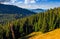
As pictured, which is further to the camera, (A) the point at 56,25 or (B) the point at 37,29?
(B) the point at 37,29

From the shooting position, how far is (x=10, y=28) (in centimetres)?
10906

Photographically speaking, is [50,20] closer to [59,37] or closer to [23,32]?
[23,32]

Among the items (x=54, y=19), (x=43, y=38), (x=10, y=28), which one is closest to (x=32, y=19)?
(x=54, y=19)

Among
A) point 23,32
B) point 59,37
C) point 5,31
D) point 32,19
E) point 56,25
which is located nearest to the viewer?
Result: point 59,37

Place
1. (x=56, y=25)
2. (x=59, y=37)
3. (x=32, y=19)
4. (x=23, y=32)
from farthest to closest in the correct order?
(x=32, y=19) < (x=23, y=32) < (x=56, y=25) < (x=59, y=37)

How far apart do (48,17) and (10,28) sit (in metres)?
35.5

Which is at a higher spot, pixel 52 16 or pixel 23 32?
pixel 52 16

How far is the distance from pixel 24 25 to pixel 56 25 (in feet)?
79.4

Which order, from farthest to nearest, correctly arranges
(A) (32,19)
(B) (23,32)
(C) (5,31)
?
(A) (32,19) → (B) (23,32) → (C) (5,31)

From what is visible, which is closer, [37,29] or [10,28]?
[10,28]

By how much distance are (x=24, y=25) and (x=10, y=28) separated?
29.3 meters

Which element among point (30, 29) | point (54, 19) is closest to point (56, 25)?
point (54, 19)

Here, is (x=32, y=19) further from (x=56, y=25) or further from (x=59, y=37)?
(x=59, y=37)

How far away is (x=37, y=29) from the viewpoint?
133 meters
